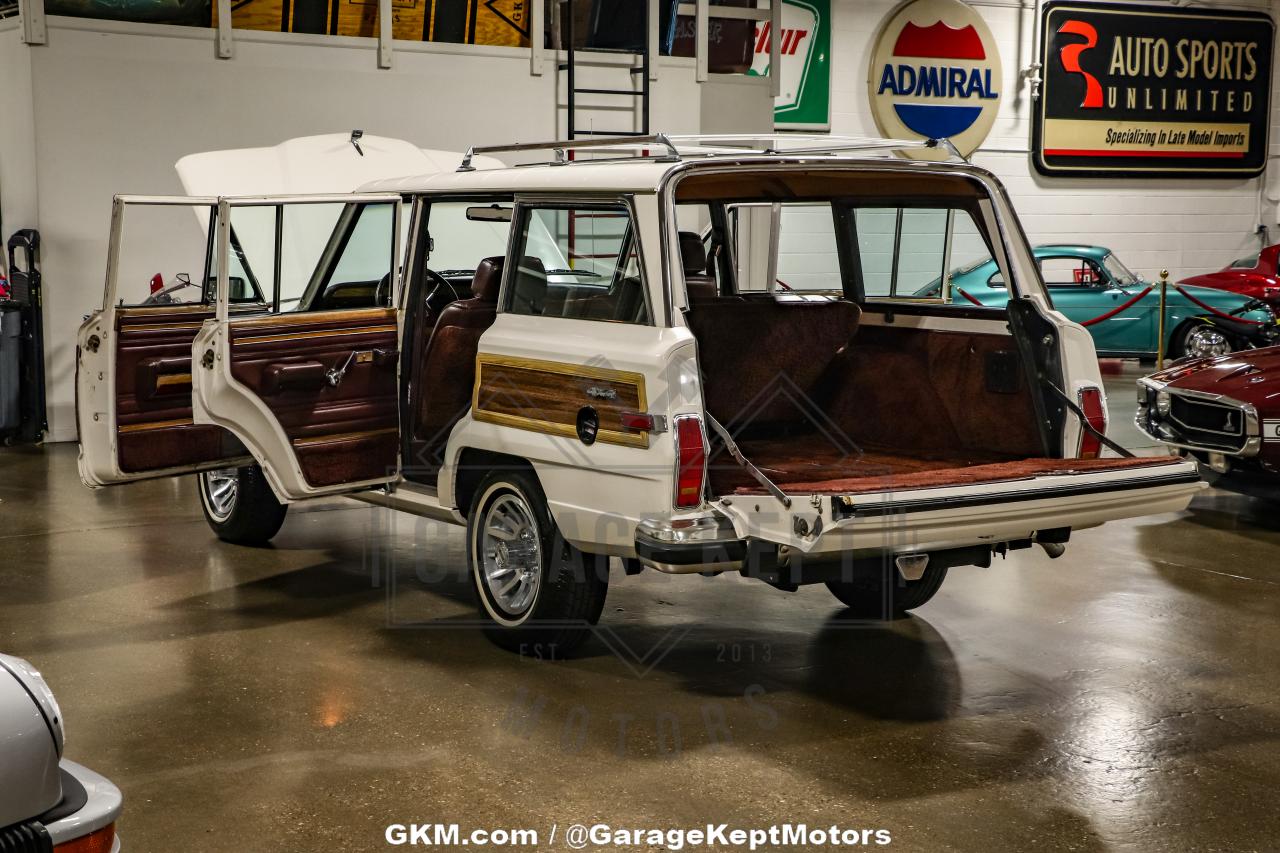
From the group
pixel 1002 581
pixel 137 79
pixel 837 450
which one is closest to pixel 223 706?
pixel 837 450

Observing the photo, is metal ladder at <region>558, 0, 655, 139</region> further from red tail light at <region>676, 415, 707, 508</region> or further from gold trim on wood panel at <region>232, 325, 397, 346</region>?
red tail light at <region>676, 415, 707, 508</region>

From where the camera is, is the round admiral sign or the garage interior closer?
the garage interior

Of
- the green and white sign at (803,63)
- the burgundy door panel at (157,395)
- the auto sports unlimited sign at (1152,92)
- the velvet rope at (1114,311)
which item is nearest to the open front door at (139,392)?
the burgundy door panel at (157,395)

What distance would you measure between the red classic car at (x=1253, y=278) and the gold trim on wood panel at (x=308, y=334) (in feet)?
41.1

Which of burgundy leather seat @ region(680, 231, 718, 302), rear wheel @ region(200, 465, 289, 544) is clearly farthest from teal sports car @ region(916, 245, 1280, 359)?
rear wheel @ region(200, 465, 289, 544)

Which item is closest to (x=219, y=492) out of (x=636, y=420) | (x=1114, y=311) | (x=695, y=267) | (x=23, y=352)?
(x=695, y=267)

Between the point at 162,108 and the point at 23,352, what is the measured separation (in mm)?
2277

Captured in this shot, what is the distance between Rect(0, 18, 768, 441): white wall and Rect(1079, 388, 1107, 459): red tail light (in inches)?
330

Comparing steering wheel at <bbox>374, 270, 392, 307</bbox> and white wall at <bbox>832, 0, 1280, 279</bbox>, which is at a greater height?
white wall at <bbox>832, 0, 1280, 279</bbox>

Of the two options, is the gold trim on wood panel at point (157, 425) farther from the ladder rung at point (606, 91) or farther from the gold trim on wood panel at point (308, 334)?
the ladder rung at point (606, 91)

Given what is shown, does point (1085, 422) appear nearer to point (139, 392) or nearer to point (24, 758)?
point (139, 392)

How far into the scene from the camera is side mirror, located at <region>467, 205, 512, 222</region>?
6449 mm

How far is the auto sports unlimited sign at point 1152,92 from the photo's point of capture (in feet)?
65.2

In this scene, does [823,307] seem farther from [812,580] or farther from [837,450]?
[812,580]
